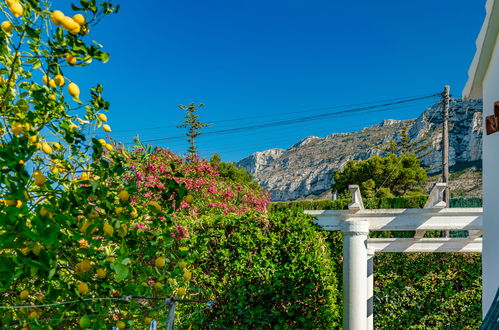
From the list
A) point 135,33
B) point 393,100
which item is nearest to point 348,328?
point 135,33

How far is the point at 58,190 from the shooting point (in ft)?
3.46

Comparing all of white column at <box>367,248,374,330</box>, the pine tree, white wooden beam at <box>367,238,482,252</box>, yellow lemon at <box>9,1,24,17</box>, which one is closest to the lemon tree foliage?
yellow lemon at <box>9,1,24,17</box>

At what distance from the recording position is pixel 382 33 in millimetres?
42750

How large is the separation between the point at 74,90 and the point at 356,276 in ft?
10.4

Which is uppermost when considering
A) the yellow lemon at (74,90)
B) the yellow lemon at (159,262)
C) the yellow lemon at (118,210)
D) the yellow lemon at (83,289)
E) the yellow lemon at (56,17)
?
the yellow lemon at (56,17)

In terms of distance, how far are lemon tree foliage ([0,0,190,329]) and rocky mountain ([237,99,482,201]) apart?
45.3 meters

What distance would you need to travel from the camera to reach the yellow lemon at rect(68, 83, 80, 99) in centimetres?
114

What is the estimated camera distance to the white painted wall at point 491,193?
2.16 metres

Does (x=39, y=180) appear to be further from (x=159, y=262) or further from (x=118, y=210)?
(x=159, y=262)

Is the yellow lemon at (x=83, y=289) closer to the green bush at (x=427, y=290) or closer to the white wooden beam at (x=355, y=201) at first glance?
the white wooden beam at (x=355, y=201)

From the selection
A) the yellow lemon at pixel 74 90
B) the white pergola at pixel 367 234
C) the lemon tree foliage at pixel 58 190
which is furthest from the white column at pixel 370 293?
the yellow lemon at pixel 74 90

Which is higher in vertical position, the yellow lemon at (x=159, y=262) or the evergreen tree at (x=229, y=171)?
the evergreen tree at (x=229, y=171)

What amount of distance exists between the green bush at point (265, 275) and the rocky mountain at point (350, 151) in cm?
4280

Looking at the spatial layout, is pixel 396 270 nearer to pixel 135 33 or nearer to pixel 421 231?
pixel 421 231
